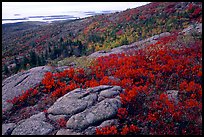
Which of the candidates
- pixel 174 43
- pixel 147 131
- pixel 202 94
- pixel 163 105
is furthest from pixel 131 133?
pixel 174 43

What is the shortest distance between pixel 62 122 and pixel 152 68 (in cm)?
590

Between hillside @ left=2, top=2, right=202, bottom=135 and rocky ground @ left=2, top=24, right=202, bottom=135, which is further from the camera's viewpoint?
rocky ground @ left=2, top=24, right=202, bottom=135

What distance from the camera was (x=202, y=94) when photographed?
33.2 feet

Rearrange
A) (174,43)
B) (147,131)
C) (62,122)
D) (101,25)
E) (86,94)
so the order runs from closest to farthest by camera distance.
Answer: (147,131) → (62,122) → (86,94) → (174,43) → (101,25)

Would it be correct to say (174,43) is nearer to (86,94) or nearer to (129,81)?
(129,81)

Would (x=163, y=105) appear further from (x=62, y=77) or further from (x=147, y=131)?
(x=62, y=77)

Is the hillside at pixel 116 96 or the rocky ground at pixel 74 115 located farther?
the rocky ground at pixel 74 115

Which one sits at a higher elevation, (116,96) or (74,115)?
(116,96)

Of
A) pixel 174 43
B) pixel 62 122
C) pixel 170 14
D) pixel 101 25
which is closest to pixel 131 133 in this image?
pixel 62 122

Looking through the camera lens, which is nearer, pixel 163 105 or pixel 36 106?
pixel 163 105

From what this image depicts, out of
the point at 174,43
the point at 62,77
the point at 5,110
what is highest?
the point at 174,43

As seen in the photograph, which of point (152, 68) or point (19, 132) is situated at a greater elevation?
point (152, 68)

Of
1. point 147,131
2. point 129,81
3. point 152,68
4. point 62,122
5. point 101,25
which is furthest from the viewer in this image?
point 101,25

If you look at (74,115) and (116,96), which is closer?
(74,115)
